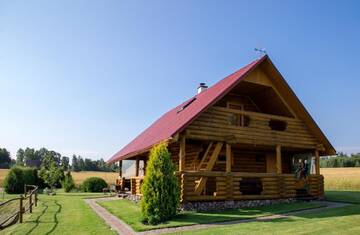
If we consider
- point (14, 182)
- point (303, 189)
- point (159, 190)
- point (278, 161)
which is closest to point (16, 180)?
point (14, 182)

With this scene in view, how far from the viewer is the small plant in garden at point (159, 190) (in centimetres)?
1195

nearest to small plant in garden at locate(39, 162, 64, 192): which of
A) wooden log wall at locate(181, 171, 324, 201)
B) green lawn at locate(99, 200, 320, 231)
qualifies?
green lawn at locate(99, 200, 320, 231)

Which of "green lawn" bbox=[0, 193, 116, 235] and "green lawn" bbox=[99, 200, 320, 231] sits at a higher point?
"green lawn" bbox=[99, 200, 320, 231]

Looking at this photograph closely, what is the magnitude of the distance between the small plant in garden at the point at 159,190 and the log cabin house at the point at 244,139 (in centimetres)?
122

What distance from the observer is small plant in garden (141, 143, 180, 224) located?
11953 millimetres

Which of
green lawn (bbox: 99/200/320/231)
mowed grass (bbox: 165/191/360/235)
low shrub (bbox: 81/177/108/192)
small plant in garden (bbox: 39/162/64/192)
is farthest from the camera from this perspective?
small plant in garden (bbox: 39/162/64/192)

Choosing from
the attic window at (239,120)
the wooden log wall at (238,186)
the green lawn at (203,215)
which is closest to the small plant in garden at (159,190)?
the green lawn at (203,215)

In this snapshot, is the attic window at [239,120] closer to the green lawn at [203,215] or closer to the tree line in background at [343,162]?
the green lawn at [203,215]

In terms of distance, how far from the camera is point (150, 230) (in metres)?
10.8

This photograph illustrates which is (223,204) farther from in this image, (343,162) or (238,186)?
(343,162)

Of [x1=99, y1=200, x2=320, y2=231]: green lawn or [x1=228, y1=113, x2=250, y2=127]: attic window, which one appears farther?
[x1=228, y1=113, x2=250, y2=127]: attic window

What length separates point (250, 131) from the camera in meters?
16.3

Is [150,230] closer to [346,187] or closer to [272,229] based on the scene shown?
[272,229]

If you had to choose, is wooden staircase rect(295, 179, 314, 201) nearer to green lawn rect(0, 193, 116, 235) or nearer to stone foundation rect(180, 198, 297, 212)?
stone foundation rect(180, 198, 297, 212)
